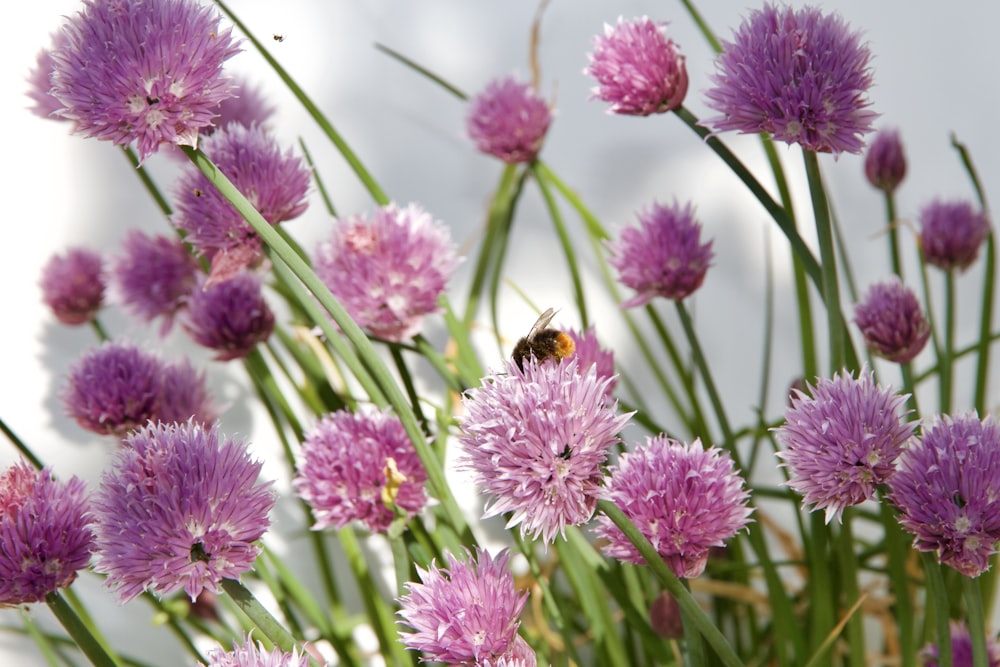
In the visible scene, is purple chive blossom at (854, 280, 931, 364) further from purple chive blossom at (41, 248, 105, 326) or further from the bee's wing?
purple chive blossom at (41, 248, 105, 326)

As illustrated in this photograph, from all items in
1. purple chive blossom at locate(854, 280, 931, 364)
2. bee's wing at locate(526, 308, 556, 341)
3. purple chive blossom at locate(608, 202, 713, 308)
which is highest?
purple chive blossom at locate(608, 202, 713, 308)

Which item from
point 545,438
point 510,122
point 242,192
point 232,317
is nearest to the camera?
point 545,438

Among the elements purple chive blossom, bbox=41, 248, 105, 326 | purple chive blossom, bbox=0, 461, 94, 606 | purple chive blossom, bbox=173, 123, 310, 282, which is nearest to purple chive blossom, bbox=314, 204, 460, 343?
purple chive blossom, bbox=173, 123, 310, 282

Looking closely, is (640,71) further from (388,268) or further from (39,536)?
(39,536)

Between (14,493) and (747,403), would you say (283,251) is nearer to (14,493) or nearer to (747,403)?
(14,493)

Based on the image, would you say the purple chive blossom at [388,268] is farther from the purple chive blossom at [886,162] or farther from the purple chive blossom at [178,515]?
the purple chive blossom at [886,162]

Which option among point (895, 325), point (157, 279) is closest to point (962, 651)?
point (895, 325)
